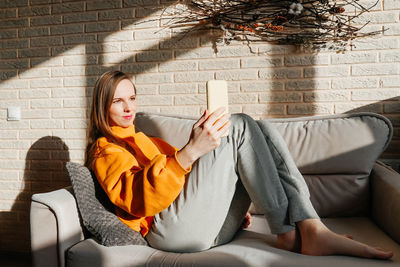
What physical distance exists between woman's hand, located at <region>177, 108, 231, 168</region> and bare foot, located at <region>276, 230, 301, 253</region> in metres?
0.41

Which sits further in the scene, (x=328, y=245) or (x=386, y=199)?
(x=386, y=199)

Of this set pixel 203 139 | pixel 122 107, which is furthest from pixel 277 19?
pixel 203 139

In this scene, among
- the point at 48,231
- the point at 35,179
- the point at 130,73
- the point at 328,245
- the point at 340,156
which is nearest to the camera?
the point at 328,245

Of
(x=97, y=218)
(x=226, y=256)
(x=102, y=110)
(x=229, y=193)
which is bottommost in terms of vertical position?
(x=226, y=256)

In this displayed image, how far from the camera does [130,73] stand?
246cm

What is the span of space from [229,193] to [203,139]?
25 centimetres

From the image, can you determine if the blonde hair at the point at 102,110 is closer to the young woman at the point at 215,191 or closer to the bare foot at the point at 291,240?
the young woman at the point at 215,191

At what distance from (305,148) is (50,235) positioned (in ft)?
4.24

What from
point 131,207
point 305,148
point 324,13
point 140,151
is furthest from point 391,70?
point 131,207

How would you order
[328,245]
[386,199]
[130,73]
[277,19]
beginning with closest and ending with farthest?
[328,245], [386,199], [277,19], [130,73]

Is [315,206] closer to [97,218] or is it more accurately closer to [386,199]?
[386,199]

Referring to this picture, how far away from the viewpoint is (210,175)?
1.27 metres

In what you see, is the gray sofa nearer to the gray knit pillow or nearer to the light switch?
the gray knit pillow

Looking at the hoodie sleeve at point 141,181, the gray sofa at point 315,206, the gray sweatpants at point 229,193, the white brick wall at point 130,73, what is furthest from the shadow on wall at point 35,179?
the gray sweatpants at point 229,193
